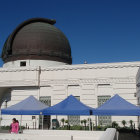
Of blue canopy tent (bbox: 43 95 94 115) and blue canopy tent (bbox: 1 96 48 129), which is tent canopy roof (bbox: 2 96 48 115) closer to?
blue canopy tent (bbox: 1 96 48 129)

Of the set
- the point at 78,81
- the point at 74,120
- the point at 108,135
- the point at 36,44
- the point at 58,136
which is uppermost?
the point at 36,44

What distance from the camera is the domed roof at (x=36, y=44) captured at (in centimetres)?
2523

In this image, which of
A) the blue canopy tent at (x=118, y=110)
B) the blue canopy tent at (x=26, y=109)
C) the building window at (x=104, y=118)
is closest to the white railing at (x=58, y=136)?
the blue canopy tent at (x=118, y=110)

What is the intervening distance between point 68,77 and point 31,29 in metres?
9.23

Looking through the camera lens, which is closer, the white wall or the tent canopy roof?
the tent canopy roof

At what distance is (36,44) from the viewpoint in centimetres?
2538

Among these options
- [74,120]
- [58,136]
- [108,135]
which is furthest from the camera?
[74,120]

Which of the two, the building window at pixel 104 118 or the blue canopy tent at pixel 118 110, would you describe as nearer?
the blue canopy tent at pixel 118 110

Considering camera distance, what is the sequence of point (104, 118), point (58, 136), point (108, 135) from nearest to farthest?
point (108, 135), point (58, 136), point (104, 118)

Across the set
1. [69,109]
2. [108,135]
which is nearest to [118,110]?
[69,109]

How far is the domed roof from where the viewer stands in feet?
82.8

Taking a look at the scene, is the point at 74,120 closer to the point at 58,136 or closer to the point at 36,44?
the point at 36,44

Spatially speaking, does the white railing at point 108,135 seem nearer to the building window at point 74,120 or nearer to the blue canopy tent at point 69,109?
the blue canopy tent at point 69,109

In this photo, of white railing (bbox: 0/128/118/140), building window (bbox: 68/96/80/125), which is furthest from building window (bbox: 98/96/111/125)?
white railing (bbox: 0/128/118/140)
